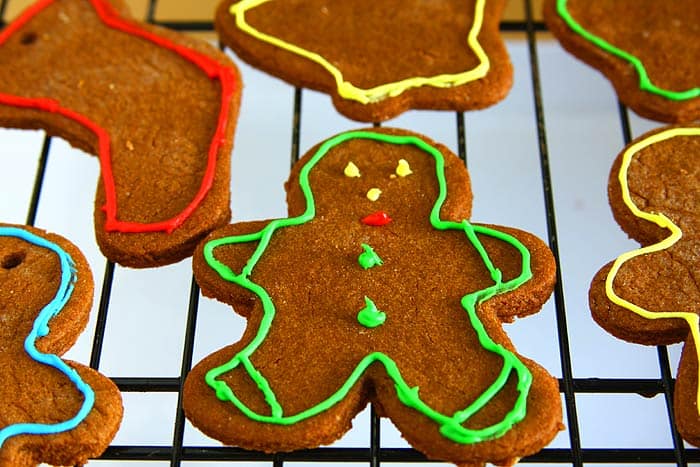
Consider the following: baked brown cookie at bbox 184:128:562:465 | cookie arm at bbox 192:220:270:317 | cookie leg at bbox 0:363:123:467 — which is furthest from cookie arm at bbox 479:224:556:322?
cookie leg at bbox 0:363:123:467

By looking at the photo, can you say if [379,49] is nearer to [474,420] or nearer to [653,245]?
[653,245]

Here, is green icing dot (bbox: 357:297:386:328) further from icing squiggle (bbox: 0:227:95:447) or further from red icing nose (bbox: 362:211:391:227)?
icing squiggle (bbox: 0:227:95:447)

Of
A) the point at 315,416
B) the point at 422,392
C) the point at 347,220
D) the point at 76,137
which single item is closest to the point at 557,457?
the point at 422,392

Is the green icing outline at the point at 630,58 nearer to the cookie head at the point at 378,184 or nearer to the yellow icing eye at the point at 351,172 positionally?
the cookie head at the point at 378,184

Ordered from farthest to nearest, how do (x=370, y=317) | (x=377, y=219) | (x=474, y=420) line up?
(x=377, y=219)
(x=370, y=317)
(x=474, y=420)

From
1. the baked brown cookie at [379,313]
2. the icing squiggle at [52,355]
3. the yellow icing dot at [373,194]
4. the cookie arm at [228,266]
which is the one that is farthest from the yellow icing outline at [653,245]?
the icing squiggle at [52,355]

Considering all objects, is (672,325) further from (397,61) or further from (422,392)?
(397,61)

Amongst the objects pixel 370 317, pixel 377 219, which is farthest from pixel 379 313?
pixel 377 219
